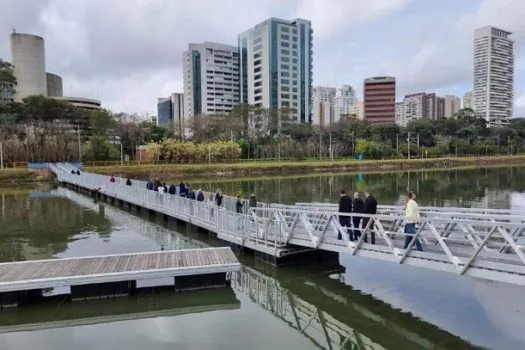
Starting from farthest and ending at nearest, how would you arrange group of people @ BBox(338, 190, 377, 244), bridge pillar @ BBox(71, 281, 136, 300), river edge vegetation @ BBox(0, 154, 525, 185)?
1. river edge vegetation @ BBox(0, 154, 525, 185)
2. group of people @ BBox(338, 190, 377, 244)
3. bridge pillar @ BBox(71, 281, 136, 300)

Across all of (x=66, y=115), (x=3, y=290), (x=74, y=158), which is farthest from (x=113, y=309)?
(x=66, y=115)

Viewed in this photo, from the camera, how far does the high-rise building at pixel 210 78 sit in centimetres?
16750

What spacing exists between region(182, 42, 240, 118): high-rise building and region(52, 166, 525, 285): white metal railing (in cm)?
14921

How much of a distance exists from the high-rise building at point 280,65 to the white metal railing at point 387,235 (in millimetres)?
141990

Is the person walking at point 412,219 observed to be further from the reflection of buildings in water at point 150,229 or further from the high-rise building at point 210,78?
the high-rise building at point 210,78

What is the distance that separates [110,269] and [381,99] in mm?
172474

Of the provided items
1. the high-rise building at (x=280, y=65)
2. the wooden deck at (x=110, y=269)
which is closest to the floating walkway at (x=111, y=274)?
the wooden deck at (x=110, y=269)

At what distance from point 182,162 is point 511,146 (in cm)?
9994

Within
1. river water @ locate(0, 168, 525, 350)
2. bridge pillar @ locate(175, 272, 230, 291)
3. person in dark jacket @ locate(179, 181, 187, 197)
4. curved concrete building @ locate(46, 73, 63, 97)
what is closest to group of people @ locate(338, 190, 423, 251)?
river water @ locate(0, 168, 525, 350)

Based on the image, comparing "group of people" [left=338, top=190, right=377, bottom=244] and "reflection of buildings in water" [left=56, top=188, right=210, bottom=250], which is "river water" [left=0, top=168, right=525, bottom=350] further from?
"reflection of buildings in water" [left=56, top=188, right=210, bottom=250]

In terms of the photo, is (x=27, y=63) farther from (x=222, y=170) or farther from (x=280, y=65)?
(x=222, y=170)

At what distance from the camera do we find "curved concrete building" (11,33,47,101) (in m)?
124

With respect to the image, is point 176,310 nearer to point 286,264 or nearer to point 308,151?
point 286,264

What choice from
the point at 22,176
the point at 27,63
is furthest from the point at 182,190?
the point at 27,63
